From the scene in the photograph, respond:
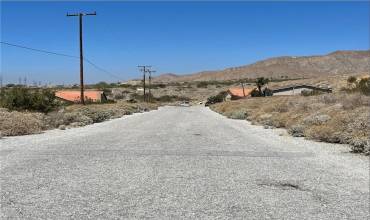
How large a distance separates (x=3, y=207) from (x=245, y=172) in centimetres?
541

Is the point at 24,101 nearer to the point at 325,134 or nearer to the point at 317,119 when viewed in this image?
the point at 317,119

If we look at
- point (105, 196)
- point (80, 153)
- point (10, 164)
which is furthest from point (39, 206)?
point (80, 153)

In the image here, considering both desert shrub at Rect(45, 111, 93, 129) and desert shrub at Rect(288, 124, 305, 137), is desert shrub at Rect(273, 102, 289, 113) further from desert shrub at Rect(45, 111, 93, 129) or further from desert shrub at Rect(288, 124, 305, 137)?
desert shrub at Rect(288, 124, 305, 137)

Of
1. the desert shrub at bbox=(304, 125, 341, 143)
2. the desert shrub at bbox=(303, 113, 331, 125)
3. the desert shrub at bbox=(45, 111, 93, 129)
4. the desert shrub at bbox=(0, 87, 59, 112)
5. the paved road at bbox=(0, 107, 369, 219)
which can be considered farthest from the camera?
the desert shrub at bbox=(0, 87, 59, 112)

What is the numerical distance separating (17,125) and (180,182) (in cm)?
1341

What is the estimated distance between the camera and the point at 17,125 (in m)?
21.7

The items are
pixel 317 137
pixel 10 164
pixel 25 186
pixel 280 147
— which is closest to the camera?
pixel 25 186

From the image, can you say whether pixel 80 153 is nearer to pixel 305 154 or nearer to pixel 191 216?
pixel 305 154

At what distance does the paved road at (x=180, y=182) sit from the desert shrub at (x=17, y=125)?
4900 mm

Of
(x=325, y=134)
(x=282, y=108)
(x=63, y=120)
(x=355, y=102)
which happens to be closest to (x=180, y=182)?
(x=325, y=134)

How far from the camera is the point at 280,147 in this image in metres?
17.1

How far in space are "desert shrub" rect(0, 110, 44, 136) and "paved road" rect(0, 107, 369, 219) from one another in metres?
4.90

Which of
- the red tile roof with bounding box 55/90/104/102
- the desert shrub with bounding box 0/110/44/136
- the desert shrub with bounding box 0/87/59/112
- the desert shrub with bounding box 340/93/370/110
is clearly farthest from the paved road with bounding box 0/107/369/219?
the red tile roof with bounding box 55/90/104/102

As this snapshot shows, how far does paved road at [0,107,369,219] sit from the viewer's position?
7855 mm
